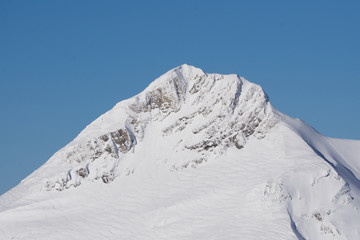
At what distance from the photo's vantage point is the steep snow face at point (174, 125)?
428 feet

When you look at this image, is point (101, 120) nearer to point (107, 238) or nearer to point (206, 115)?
point (206, 115)

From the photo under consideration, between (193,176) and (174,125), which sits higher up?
(174,125)

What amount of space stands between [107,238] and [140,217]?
591cm

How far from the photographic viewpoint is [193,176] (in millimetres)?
125500

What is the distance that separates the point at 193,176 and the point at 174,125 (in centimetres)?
1429

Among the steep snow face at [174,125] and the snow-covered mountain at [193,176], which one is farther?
the steep snow face at [174,125]

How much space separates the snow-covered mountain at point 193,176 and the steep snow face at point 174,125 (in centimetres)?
20

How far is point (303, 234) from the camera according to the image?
10819cm

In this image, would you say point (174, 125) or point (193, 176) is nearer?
point (193, 176)

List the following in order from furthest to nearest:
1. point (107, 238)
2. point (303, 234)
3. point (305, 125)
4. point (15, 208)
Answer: point (305, 125) → point (15, 208) → point (107, 238) → point (303, 234)

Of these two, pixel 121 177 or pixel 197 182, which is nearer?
pixel 197 182

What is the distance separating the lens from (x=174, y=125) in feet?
449

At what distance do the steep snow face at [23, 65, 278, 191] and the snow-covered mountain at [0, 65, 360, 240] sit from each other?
201 millimetres

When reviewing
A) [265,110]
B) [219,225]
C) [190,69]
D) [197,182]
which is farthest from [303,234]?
[190,69]
